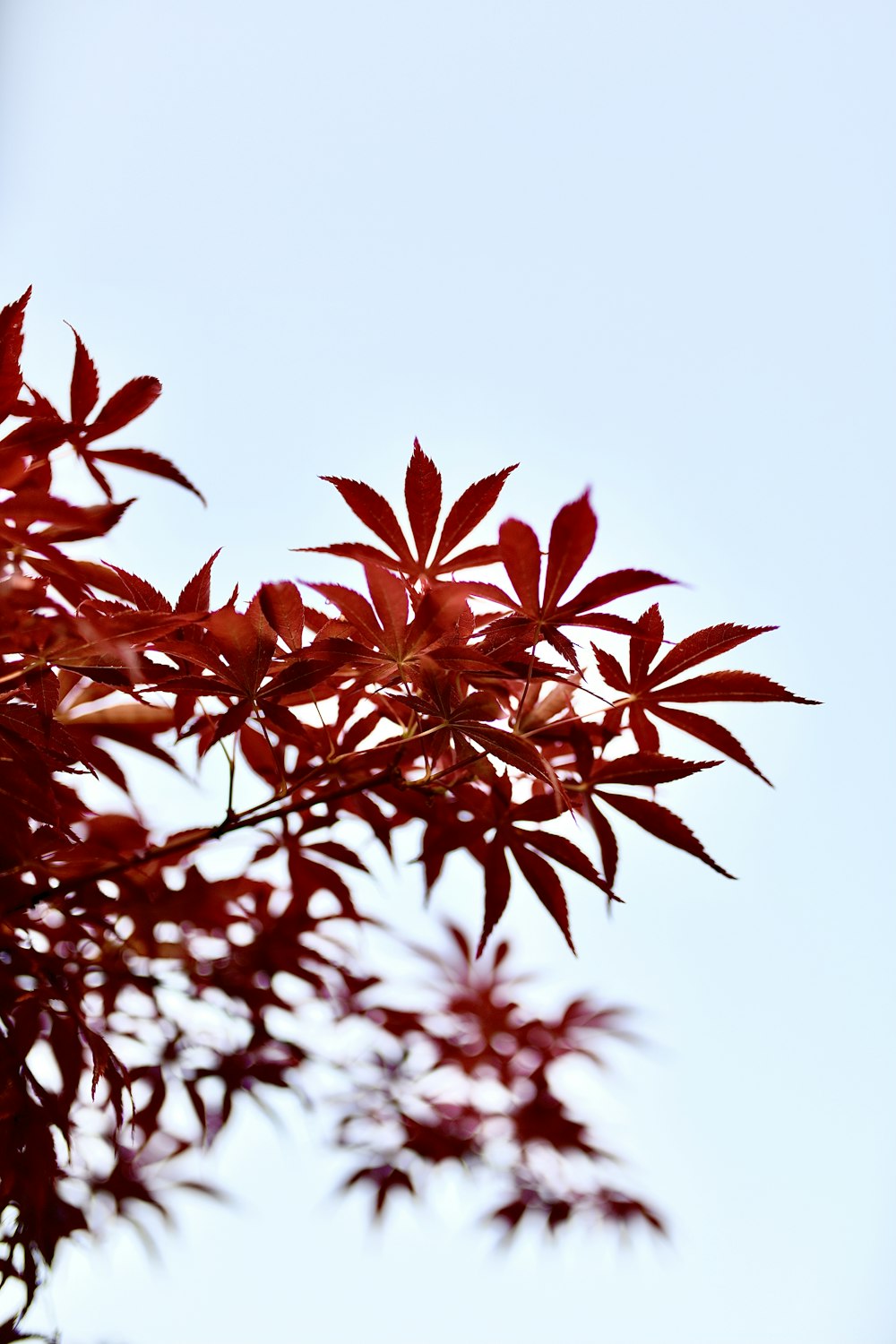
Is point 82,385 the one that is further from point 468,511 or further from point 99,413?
point 468,511

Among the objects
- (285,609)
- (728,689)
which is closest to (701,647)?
(728,689)

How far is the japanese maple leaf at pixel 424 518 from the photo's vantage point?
24.5 inches

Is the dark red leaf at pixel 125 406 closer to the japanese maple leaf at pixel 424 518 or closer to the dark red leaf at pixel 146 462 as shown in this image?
the dark red leaf at pixel 146 462

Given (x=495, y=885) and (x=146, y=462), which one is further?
(x=495, y=885)

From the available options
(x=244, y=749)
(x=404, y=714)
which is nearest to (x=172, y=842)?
(x=244, y=749)

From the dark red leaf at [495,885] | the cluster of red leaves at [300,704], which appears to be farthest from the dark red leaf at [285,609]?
the dark red leaf at [495,885]

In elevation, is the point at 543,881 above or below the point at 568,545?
below

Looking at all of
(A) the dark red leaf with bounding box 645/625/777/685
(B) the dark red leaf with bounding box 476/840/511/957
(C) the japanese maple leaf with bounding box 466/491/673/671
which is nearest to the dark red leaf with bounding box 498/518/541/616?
(C) the japanese maple leaf with bounding box 466/491/673/671

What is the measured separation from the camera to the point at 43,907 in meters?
0.78

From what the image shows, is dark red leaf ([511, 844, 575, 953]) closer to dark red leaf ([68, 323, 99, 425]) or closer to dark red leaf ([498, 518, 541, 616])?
dark red leaf ([498, 518, 541, 616])

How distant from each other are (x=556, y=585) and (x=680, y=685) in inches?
4.4

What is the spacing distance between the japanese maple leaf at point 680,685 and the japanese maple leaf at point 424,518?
11 centimetres

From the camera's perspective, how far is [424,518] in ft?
2.07

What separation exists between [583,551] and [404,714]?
0.62 feet
